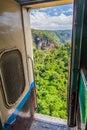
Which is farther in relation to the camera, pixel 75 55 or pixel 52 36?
pixel 52 36

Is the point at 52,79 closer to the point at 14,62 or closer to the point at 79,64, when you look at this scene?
the point at 79,64

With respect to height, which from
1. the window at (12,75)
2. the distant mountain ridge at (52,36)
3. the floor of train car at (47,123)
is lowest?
the floor of train car at (47,123)

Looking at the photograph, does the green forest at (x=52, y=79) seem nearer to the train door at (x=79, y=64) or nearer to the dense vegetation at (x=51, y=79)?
the dense vegetation at (x=51, y=79)

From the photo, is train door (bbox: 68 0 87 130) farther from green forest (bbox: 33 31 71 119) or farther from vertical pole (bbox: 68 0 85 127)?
green forest (bbox: 33 31 71 119)

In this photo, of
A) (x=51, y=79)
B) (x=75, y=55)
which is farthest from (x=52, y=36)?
(x=51, y=79)

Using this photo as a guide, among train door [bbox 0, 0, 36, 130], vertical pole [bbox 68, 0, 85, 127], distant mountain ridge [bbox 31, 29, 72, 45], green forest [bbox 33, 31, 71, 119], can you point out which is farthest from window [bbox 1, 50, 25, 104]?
green forest [bbox 33, 31, 71, 119]

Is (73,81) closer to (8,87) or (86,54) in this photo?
(86,54)

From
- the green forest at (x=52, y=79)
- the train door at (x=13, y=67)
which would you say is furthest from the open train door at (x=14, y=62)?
the green forest at (x=52, y=79)

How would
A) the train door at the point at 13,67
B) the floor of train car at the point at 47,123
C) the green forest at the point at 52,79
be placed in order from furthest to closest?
the green forest at the point at 52,79
the floor of train car at the point at 47,123
the train door at the point at 13,67
